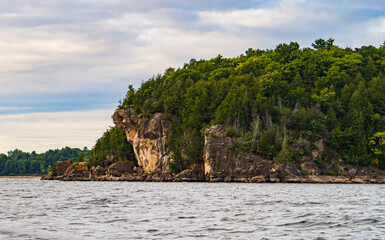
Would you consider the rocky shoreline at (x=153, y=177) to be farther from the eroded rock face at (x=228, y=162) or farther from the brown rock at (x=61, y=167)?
the eroded rock face at (x=228, y=162)

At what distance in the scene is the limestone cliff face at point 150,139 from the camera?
133500mm

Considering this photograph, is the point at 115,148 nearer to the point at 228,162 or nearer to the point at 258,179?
the point at 228,162

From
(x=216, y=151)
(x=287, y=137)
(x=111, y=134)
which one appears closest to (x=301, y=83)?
(x=287, y=137)

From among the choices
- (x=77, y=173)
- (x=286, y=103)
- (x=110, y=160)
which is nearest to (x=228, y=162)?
(x=286, y=103)

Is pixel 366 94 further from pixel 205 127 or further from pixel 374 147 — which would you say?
pixel 205 127

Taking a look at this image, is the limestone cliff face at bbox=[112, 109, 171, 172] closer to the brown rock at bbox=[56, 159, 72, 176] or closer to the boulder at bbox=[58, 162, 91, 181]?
the boulder at bbox=[58, 162, 91, 181]

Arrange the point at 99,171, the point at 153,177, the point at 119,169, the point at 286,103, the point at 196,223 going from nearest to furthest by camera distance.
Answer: the point at 196,223, the point at 153,177, the point at 286,103, the point at 119,169, the point at 99,171

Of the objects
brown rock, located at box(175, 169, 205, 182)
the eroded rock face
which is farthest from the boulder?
the eroded rock face

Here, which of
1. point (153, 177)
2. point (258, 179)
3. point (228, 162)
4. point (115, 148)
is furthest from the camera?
point (115, 148)

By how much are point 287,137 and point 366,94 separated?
29449 millimetres

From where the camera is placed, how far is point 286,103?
133 meters

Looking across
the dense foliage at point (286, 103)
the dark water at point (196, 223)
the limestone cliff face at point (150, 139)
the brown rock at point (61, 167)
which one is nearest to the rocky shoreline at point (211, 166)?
the limestone cliff face at point (150, 139)

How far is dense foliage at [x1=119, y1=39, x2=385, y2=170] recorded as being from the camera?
116250 millimetres

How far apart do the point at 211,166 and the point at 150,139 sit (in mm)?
28812
